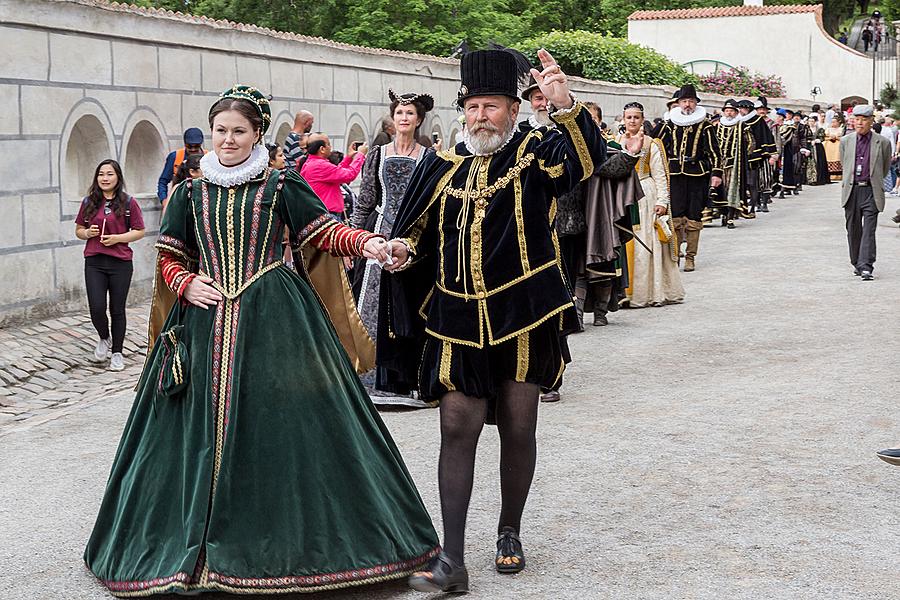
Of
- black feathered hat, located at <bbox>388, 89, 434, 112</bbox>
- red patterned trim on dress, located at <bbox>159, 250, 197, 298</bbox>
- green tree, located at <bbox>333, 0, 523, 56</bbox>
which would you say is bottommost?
red patterned trim on dress, located at <bbox>159, 250, 197, 298</bbox>

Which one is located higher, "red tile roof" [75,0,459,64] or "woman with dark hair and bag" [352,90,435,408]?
"red tile roof" [75,0,459,64]

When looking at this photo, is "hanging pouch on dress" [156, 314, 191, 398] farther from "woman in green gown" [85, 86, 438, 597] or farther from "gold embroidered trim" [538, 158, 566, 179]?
"gold embroidered trim" [538, 158, 566, 179]

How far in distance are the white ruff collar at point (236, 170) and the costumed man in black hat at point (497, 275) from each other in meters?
0.57

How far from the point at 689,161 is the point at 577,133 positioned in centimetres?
1048

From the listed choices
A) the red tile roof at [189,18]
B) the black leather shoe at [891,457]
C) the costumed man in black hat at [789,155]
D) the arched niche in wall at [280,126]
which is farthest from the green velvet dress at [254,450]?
the costumed man in black hat at [789,155]

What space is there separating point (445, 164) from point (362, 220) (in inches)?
134

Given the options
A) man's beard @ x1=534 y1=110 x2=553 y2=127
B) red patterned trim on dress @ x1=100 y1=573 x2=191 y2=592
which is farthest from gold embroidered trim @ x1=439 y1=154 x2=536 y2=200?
man's beard @ x1=534 y1=110 x2=553 y2=127

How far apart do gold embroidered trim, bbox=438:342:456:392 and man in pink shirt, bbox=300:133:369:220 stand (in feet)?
20.2

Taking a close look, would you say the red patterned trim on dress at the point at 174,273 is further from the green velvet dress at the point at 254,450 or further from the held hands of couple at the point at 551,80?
the held hands of couple at the point at 551,80

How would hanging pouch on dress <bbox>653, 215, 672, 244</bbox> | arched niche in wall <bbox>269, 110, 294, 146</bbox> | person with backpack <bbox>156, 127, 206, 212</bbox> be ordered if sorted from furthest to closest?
arched niche in wall <bbox>269, 110, 294, 146</bbox>, hanging pouch on dress <bbox>653, 215, 672, 244</bbox>, person with backpack <bbox>156, 127, 206, 212</bbox>

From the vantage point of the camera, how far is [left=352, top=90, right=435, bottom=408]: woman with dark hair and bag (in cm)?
799

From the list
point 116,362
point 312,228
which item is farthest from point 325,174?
point 312,228

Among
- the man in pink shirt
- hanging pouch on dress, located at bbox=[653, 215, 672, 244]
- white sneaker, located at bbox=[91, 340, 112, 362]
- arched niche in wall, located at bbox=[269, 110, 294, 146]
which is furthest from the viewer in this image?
arched niche in wall, located at bbox=[269, 110, 294, 146]

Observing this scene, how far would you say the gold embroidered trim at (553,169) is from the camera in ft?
15.3
